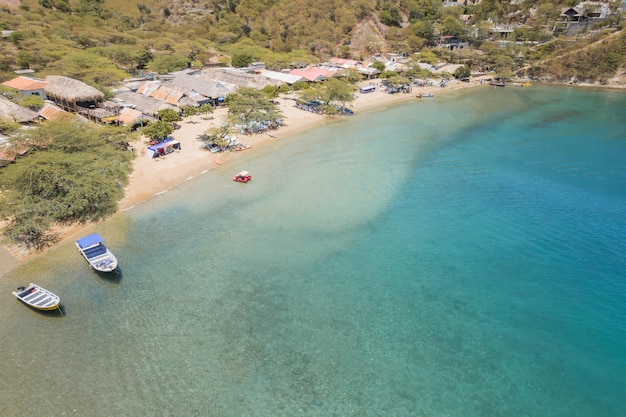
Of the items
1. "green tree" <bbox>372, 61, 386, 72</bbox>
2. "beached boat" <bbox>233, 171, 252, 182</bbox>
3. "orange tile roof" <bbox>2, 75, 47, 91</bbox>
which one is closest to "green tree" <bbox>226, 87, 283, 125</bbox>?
"beached boat" <bbox>233, 171, 252, 182</bbox>

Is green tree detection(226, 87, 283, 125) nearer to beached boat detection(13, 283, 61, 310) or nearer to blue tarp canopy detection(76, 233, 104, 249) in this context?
blue tarp canopy detection(76, 233, 104, 249)

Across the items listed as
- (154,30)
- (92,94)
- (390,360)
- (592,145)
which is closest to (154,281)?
(390,360)

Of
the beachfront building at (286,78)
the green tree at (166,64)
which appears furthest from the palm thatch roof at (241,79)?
the green tree at (166,64)

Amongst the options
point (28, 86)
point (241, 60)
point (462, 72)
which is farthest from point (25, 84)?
point (462, 72)

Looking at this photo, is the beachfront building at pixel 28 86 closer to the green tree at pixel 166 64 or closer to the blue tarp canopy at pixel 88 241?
the green tree at pixel 166 64

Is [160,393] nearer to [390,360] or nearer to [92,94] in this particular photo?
[390,360]

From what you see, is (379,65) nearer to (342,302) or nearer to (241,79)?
(241,79)
